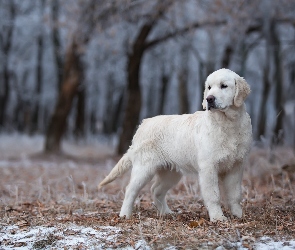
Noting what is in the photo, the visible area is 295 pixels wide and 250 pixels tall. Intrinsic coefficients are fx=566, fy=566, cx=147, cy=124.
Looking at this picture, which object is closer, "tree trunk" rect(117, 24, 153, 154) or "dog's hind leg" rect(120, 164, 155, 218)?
"dog's hind leg" rect(120, 164, 155, 218)

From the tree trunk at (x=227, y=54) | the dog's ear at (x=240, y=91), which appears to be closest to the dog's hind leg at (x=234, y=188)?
the dog's ear at (x=240, y=91)

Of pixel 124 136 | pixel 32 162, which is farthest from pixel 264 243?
pixel 124 136

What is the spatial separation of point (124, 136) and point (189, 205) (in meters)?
11.2

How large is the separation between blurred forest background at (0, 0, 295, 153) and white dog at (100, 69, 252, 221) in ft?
7.80

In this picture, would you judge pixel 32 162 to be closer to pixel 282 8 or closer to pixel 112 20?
pixel 112 20

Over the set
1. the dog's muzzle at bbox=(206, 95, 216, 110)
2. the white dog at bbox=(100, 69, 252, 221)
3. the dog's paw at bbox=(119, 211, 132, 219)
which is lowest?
the dog's paw at bbox=(119, 211, 132, 219)

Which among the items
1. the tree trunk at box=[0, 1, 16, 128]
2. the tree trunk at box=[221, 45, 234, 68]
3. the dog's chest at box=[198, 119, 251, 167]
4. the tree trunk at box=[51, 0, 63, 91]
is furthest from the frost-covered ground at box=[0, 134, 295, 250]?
the tree trunk at box=[0, 1, 16, 128]

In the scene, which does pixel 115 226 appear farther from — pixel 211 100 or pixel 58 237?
pixel 211 100

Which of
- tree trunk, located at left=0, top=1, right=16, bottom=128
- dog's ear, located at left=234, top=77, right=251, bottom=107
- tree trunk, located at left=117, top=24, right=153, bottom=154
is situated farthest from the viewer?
tree trunk, located at left=0, top=1, right=16, bottom=128

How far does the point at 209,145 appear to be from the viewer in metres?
5.50

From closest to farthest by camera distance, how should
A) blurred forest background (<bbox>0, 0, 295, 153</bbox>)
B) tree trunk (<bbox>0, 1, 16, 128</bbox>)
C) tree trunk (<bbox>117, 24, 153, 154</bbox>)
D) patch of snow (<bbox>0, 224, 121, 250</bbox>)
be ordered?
patch of snow (<bbox>0, 224, 121, 250</bbox>)
blurred forest background (<bbox>0, 0, 295, 153</bbox>)
tree trunk (<bbox>117, 24, 153, 154</bbox>)
tree trunk (<bbox>0, 1, 16, 128</bbox>)

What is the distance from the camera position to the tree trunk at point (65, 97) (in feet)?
56.6

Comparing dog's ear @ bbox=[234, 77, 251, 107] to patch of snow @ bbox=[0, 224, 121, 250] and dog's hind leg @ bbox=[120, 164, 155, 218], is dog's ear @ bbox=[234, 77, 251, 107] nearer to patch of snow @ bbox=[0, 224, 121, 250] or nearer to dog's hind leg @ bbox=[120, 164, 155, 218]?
dog's hind leg @ bbox=[120, 164, 155, 218]

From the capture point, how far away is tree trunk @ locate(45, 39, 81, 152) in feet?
56.6
